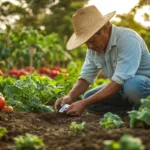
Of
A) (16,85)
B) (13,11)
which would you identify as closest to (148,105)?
(16,85)

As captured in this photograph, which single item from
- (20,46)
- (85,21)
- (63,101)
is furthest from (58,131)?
(20,46)

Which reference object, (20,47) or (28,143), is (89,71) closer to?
(28,143)

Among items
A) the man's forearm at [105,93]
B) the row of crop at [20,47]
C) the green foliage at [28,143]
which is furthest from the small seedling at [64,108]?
the row of crop at [20,47]

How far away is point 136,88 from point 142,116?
1596mm

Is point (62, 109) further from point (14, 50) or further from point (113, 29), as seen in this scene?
point (14, 50)

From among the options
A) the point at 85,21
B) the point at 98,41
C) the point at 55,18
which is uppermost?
the point at 85,21

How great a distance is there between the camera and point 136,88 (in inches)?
210

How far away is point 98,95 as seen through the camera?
5102 millimetres

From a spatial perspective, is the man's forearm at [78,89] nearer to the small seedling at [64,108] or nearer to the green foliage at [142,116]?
the small seedling at [64,108]

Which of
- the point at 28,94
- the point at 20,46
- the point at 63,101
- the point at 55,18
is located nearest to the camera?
the point at 63,101

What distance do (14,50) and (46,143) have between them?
967 cm

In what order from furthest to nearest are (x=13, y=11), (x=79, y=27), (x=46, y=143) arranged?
(x=13, y=11) < (x=79, y=27) < (x=46, y=143)

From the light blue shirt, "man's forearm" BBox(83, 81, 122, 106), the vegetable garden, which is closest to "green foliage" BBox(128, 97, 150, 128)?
the vegetable garden

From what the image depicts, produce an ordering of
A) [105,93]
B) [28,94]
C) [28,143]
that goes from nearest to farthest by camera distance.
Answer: [28,143] → [105,93] → [28,94]
